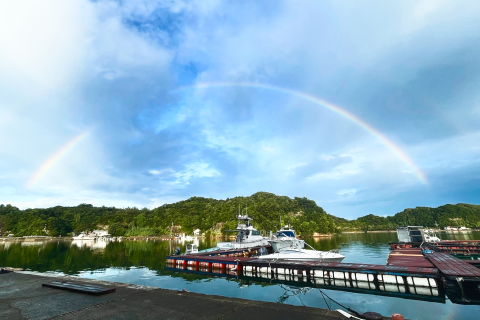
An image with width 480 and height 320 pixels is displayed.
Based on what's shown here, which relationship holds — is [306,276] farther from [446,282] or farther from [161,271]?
[161,271]

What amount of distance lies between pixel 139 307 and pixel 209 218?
136321 millimetres

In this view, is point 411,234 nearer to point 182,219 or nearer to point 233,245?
point 233,245

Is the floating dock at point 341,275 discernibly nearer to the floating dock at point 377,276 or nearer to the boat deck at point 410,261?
the floating dock at point 377,276

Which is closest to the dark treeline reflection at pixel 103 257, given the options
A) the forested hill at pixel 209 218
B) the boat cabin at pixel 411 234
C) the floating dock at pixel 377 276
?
the boat cabin at pixel 411 234

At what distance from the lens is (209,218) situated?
14188 cm

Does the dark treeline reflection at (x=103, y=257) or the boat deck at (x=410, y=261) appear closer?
the boat deck at (x=410, y=261)

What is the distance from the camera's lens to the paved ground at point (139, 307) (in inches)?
327

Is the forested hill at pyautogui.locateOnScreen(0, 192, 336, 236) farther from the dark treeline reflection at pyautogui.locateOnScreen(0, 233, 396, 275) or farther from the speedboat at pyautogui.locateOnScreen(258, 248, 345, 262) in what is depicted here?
the speedboat at pyautogui.locateOnScreen(258, 248, 345, 262)

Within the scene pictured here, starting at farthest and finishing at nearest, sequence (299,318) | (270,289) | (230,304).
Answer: (270,289) < (230,304) < (299,318)

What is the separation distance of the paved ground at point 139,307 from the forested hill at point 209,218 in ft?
356

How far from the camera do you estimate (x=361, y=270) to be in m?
22.8

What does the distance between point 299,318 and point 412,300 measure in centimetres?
1633

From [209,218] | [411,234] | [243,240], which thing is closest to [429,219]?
[209,218]

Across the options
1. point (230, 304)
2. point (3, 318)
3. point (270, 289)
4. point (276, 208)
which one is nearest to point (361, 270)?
point (270, 289)
